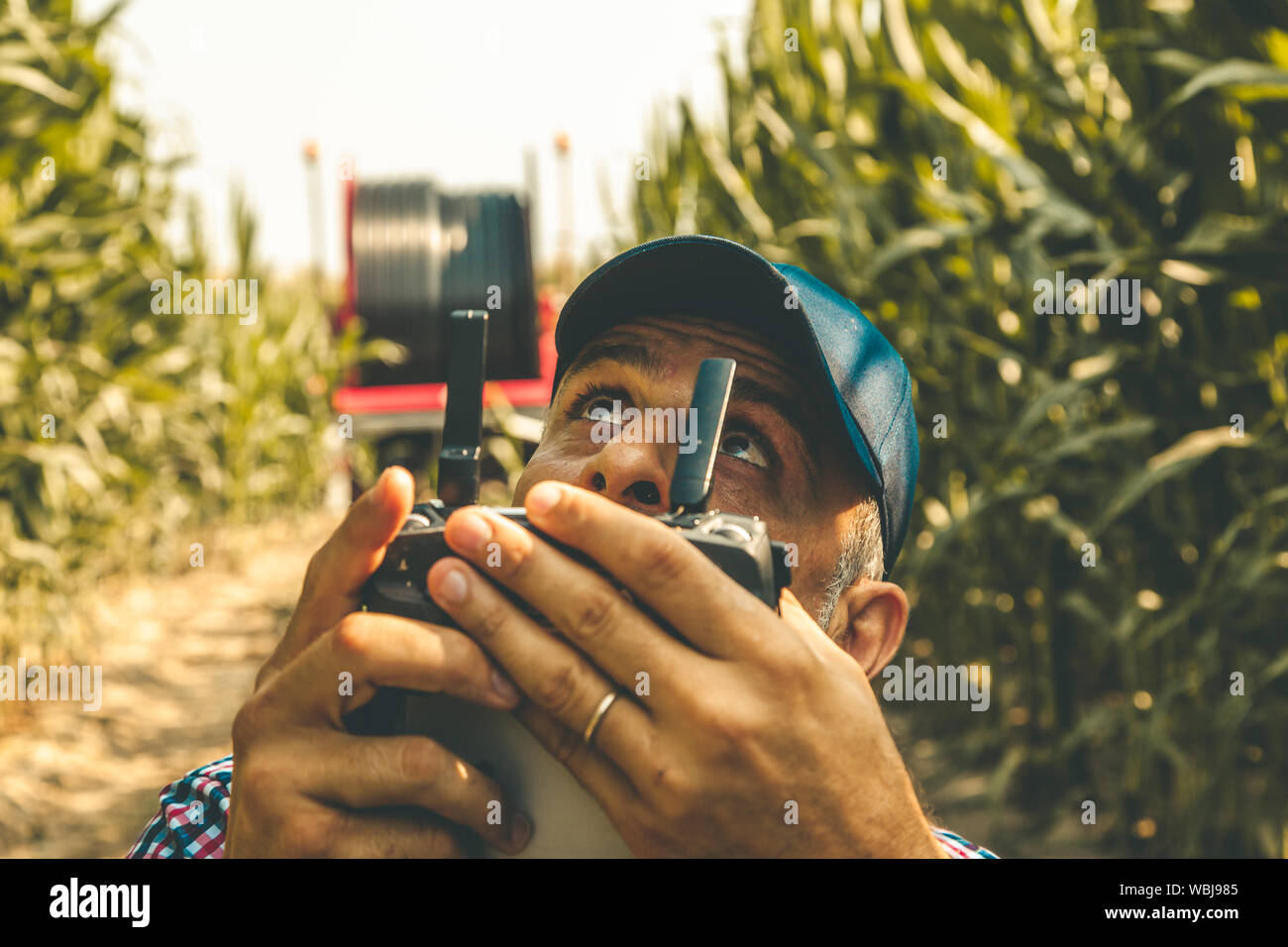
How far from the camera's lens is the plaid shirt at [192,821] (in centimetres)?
91

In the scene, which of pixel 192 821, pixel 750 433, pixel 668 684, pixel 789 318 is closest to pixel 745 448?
pixel 750 433

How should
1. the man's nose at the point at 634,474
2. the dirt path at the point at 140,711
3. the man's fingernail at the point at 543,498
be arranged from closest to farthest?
the man's fingernail at the point at 543,498 → the man's nose at the point at 634,474 → the dirt path at the point at 140,711

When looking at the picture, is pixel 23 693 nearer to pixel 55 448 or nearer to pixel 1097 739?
pixel 55 448

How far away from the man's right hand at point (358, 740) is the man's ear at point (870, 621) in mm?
462

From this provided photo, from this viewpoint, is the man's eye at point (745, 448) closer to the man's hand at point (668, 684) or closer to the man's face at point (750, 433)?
the man's face at point (750, 433)

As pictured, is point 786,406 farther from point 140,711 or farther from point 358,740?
point 140,711

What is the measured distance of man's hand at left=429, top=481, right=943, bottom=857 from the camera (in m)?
0.56

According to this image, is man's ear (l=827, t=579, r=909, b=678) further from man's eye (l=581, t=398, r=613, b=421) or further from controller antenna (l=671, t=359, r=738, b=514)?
controller antenna (l=671, t=359, r=738, b=514)

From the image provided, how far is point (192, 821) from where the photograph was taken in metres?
0.92

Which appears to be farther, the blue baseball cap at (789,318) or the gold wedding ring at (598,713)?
the blue baseball cap at (789,318)

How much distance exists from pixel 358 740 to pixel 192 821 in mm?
401

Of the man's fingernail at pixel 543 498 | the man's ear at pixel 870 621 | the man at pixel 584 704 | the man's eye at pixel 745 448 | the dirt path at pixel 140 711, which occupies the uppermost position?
the man's fingernail at pixel 543 498

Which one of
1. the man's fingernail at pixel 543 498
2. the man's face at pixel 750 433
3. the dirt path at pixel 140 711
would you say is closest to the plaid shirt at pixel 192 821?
the man's face at pixel 750 433

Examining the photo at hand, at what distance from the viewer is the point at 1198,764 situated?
211cm
